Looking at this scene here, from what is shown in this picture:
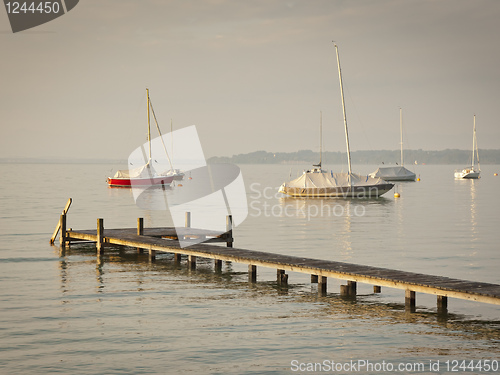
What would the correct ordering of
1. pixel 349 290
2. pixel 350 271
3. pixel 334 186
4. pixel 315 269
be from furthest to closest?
pixel 334 186 → pixel 349 290 → pixel 315 269 → pixel 350 271

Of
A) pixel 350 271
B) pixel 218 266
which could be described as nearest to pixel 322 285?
pixel 350 271

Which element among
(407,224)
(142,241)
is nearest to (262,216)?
(407,224)

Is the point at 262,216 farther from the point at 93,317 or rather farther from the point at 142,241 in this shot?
the point at 93,317

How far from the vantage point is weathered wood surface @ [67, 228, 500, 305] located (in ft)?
53.6

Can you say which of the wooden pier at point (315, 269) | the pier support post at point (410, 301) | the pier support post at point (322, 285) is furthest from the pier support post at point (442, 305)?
the pier support post at point (322, 285)

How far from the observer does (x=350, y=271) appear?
19.0 m

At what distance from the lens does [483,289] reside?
16344 mm

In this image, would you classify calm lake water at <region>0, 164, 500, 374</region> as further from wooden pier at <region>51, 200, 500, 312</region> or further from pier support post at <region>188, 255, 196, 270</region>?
wooden pier at <region>51, 200, 500, 312</region>

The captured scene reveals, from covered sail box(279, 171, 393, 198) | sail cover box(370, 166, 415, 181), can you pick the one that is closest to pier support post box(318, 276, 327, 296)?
covered sail box(279, 171, 393, 198)

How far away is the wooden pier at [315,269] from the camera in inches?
660

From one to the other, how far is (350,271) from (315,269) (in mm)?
1154

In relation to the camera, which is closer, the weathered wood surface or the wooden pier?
the weathered wood surface

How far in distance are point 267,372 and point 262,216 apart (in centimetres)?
4069

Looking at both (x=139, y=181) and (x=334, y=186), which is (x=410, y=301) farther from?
(x=139, y=181)
